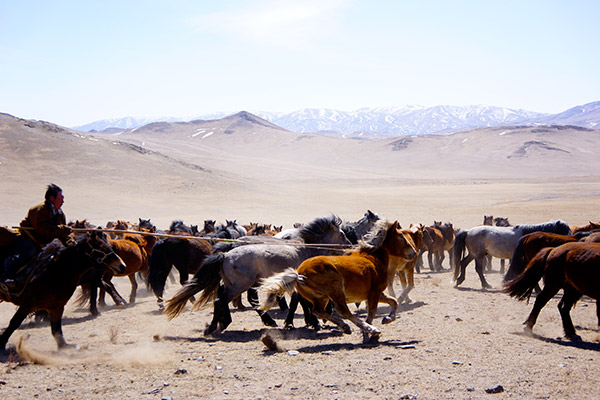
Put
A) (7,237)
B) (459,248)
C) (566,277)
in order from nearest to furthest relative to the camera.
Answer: (7,237), (566,277), (459,248)

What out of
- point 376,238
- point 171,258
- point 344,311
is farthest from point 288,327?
point 171,258

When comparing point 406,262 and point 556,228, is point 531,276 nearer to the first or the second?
point 406,262

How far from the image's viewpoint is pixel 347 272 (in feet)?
24.4

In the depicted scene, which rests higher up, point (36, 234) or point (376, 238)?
point (36, 234)

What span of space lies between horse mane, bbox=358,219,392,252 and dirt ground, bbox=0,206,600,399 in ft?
4.38

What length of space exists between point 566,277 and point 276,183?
214 feet

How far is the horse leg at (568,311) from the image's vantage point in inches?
309

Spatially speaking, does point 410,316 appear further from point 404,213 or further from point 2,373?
point 404,213

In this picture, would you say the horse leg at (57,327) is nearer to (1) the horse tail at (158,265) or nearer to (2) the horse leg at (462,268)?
(1) the horse tail at (158,265)

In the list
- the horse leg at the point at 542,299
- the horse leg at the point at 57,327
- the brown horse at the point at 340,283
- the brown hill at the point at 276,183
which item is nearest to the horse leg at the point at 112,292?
the horse leg at the point at 57,327

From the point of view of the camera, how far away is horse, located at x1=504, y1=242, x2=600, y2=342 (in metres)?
7.72

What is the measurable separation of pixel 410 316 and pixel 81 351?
5523 millimetres

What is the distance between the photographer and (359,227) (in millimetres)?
11812

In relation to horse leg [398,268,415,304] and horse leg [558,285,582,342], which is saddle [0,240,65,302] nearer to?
horse leg [398,268,415,304]
